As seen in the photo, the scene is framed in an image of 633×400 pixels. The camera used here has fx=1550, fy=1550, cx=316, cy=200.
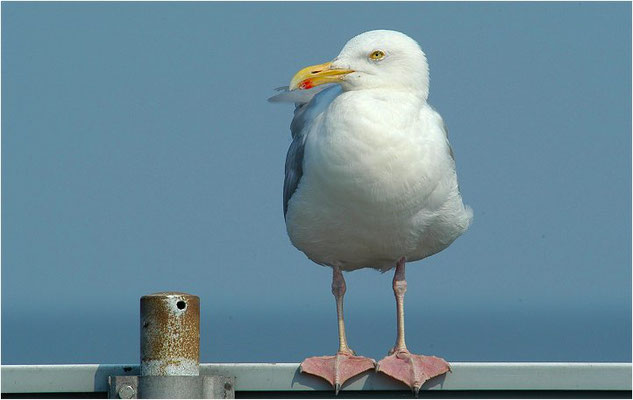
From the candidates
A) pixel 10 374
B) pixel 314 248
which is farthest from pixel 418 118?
pixel 10 374

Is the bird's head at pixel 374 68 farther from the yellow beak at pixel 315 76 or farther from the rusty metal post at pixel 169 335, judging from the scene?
the rusty metal post at pixel 169 335

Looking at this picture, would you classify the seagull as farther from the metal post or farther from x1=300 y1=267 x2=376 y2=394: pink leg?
the metal post

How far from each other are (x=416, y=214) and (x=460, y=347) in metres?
64.0

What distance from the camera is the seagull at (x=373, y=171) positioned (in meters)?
11.1

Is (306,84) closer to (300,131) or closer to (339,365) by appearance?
(300,131)

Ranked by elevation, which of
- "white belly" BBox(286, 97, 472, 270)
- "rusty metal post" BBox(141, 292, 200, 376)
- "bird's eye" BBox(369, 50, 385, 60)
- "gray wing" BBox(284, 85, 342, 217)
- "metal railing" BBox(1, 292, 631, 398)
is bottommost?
"metal railing" BBox(1, 292, 631, 398)

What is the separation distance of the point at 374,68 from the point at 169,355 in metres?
2.89

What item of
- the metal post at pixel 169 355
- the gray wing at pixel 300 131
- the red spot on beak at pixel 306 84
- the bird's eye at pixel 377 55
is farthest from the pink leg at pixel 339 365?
the bird's eye at pixel 377 55

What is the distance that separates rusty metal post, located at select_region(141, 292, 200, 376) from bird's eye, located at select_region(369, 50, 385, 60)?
102 inches

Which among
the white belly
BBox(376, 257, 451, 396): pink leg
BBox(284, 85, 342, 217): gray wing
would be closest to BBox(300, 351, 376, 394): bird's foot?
BBox(376, 257, 451, 396): pink leg

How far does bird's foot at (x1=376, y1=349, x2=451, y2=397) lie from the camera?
10320 mm

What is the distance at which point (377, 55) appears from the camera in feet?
37.8

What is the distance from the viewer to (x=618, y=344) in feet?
238

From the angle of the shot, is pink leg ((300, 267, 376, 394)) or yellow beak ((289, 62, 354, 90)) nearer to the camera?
pink leg ((300, 267, 376, 394))
